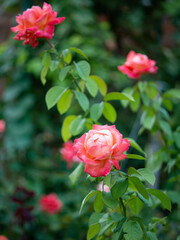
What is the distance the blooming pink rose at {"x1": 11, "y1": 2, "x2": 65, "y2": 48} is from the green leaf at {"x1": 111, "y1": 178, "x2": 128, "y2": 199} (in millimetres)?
360

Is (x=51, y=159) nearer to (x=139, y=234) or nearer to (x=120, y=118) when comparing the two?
(x=120, y=118)

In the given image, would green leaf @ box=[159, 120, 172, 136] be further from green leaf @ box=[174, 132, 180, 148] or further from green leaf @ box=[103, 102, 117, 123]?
green leaf @ box=[103, 102, 117, 123]

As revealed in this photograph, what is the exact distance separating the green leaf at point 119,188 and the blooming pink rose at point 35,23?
0.36 metres

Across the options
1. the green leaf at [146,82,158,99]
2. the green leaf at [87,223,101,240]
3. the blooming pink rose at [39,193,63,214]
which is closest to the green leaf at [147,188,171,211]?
the green leaf at [87,223,101,240]

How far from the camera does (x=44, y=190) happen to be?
2.23m

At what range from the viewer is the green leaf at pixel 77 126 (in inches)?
26.1

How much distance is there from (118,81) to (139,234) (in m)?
1.95

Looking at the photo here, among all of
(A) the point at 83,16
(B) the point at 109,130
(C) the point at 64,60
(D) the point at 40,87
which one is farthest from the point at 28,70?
(B) the point at 109,130

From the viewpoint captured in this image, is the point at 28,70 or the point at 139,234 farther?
the point at 28,70

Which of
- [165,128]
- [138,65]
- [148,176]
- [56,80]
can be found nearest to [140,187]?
[148,176]

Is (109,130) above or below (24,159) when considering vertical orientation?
above

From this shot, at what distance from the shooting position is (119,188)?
0.51 metres

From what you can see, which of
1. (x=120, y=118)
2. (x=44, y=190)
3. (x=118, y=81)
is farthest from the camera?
(x=120, y=118)

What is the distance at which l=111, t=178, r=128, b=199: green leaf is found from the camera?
51 cm
